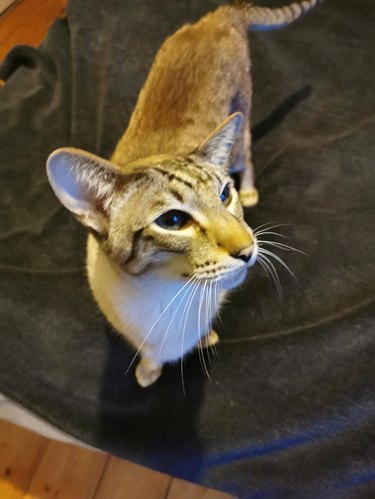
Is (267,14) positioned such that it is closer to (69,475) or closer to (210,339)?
(210,339)

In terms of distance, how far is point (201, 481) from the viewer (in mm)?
1204

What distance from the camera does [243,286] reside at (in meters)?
1.48

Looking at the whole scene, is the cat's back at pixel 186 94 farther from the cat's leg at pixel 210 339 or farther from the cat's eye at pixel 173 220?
the cat's leg at pixel 210 339

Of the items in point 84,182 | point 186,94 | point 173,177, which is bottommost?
point 186,94

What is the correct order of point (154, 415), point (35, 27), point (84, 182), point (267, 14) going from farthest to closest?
1. point (35, 27)
2. point (267, 14)
3. point (154, 415)
4. point (84, 182)

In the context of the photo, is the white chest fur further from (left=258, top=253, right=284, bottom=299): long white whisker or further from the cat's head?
(left=258, top=253, right=284, bottom=299): long white whisker

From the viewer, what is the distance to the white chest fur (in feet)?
3.10

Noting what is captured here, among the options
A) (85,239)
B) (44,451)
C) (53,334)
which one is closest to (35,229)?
(85,239)

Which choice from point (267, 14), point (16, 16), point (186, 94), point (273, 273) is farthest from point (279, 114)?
point (16, 16)

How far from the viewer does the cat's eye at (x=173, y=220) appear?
0.87m

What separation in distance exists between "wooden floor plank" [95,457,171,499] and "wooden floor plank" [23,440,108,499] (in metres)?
0.03

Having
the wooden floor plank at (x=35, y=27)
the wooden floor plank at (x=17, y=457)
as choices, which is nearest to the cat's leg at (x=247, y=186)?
the wooden floor plank at (x=17, y=457)

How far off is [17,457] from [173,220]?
117cm

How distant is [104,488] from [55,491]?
0.17 metres
